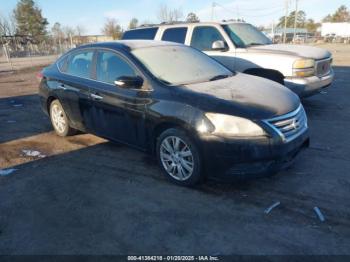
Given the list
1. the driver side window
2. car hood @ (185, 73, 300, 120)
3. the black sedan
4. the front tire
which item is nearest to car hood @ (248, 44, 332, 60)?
the black sedan

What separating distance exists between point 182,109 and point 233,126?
0.63m

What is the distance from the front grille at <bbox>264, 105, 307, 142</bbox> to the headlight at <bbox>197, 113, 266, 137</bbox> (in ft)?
0.53

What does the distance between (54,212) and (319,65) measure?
18.8 feet

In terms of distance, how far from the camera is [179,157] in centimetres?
381

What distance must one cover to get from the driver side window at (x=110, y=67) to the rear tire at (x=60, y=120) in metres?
1.39

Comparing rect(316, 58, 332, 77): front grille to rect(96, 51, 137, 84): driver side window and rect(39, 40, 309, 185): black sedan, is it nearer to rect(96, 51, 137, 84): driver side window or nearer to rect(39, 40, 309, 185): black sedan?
rect(39, 40, 309, 185): black sedan

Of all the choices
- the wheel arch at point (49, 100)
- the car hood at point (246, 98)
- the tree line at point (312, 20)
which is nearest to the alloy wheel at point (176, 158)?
the car hood at point (246, 98)

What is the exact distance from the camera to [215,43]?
6805mm

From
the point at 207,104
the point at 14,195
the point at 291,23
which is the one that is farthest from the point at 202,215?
the point at 291,23

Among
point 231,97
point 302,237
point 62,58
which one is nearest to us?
point 302,237

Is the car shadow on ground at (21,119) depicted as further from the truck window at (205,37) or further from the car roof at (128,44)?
the truck window at (205,37)

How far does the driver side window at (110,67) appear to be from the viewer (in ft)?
14.3

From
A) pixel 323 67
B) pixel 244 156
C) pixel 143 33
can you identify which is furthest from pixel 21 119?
pixel 323 67

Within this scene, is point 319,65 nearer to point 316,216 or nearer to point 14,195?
point 316,216
